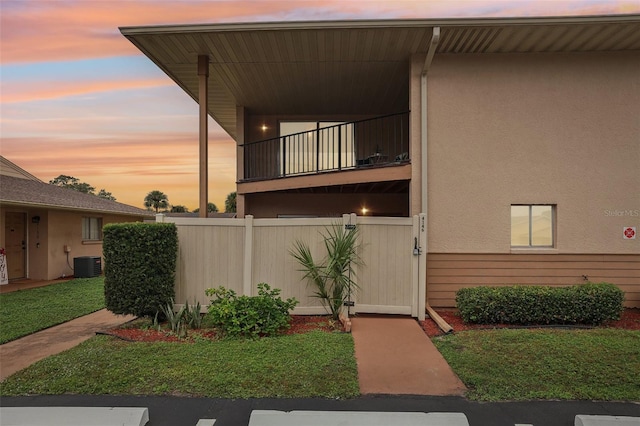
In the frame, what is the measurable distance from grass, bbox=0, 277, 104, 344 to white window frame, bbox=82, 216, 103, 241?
10.4ft

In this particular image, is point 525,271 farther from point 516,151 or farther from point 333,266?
point 333,266

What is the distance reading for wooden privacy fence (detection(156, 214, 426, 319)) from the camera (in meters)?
5.73

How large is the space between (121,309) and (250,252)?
6.98 feet

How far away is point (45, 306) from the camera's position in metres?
6.91

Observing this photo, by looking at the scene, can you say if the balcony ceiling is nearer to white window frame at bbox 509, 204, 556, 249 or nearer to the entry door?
white window frame at bbox 509, 204, 556, 249

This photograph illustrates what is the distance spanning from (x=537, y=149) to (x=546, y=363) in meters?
4.23

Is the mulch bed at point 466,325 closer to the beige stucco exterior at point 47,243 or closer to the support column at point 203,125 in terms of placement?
the support column at point 203,125

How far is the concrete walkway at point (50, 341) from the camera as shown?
162 inches

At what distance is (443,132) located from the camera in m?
6.48

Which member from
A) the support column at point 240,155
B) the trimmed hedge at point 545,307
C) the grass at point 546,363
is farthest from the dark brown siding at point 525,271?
the support column at point 240,155

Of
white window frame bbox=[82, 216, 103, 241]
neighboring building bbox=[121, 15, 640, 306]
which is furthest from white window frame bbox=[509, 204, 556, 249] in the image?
white window frame bbox=[82, 216, 103, 241]

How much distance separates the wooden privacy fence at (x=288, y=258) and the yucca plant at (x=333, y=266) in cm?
11

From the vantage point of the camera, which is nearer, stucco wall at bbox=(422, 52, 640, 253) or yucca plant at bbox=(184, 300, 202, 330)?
yucca plant at bbox=(184, 300, 202, 330)

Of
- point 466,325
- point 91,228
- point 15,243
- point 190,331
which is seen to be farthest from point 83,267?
point 466,325
